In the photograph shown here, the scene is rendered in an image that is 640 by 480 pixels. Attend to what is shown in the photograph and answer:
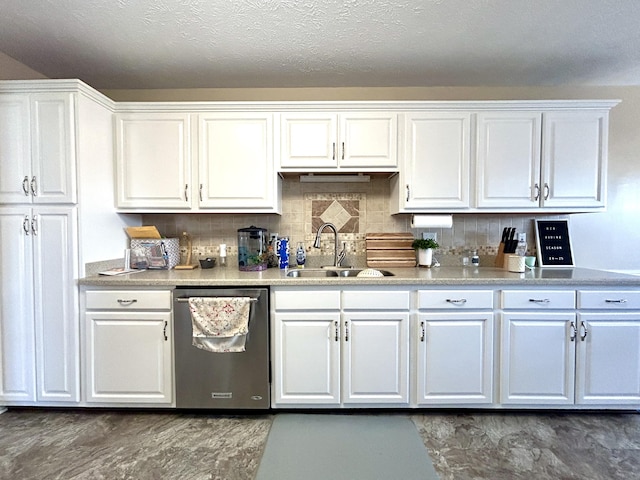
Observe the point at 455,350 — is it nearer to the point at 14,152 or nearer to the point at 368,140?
the point at 368,140

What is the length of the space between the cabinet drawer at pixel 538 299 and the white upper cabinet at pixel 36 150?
2898mm

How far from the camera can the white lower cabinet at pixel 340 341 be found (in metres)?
2.09

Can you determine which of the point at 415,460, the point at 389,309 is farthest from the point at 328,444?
the point at 389,309

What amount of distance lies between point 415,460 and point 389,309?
0.83 metres

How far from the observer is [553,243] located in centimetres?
271

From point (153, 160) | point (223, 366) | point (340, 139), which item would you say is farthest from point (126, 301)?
point (340, 139)

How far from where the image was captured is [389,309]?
2.10 m

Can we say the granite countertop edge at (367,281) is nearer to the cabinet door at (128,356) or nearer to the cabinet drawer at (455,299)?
the cabinet drawer at (455,299)

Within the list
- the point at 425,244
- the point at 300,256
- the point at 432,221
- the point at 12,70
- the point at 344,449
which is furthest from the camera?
the point at 300,256

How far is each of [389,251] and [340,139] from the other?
39.9 inches

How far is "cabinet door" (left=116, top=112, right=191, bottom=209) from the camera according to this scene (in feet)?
7.77

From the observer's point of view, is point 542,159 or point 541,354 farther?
point 542,159

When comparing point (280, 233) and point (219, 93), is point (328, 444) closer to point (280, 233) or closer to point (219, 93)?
Answer: point (280, 233)

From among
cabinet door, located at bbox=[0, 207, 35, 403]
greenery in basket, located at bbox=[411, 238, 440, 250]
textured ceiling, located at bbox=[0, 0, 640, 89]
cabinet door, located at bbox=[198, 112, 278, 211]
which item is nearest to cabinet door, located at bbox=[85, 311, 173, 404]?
cabinet door, located at bbox=[0, 207, 35, 403]
